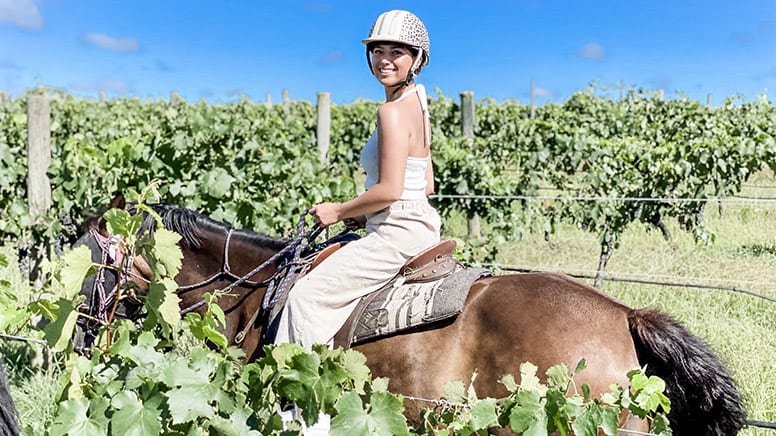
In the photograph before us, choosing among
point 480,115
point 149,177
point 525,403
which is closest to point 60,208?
point 149,177

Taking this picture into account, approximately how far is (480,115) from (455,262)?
12.6m

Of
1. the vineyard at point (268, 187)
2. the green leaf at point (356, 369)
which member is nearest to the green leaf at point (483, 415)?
the vineyard at point (268, 187)

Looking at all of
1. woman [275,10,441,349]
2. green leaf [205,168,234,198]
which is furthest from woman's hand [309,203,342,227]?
green leaf [205,168,234,198]

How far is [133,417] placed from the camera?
1.77m

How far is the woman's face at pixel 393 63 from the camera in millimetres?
2918

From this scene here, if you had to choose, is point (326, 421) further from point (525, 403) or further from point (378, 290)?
point (525, 403)

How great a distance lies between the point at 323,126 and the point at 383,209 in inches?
187

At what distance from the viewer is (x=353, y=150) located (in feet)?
40.8

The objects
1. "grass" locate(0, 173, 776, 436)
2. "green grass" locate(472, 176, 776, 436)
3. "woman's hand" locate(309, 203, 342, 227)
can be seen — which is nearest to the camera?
"woman's hand" locate(309, 203, 342, 227)

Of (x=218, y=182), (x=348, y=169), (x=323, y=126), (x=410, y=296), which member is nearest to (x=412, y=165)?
(x=410, y=296)

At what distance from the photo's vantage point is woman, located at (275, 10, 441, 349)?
2846mm

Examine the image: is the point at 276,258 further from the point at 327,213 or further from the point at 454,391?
the point at 454,391

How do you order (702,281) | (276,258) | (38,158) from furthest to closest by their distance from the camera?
(702,281), (38,158), (276,258)

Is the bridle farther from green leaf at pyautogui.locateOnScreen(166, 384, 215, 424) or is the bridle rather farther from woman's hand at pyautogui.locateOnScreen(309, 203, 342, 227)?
green leaf at pyautogui.locateOnScreen(166, 384, 215, 424)
